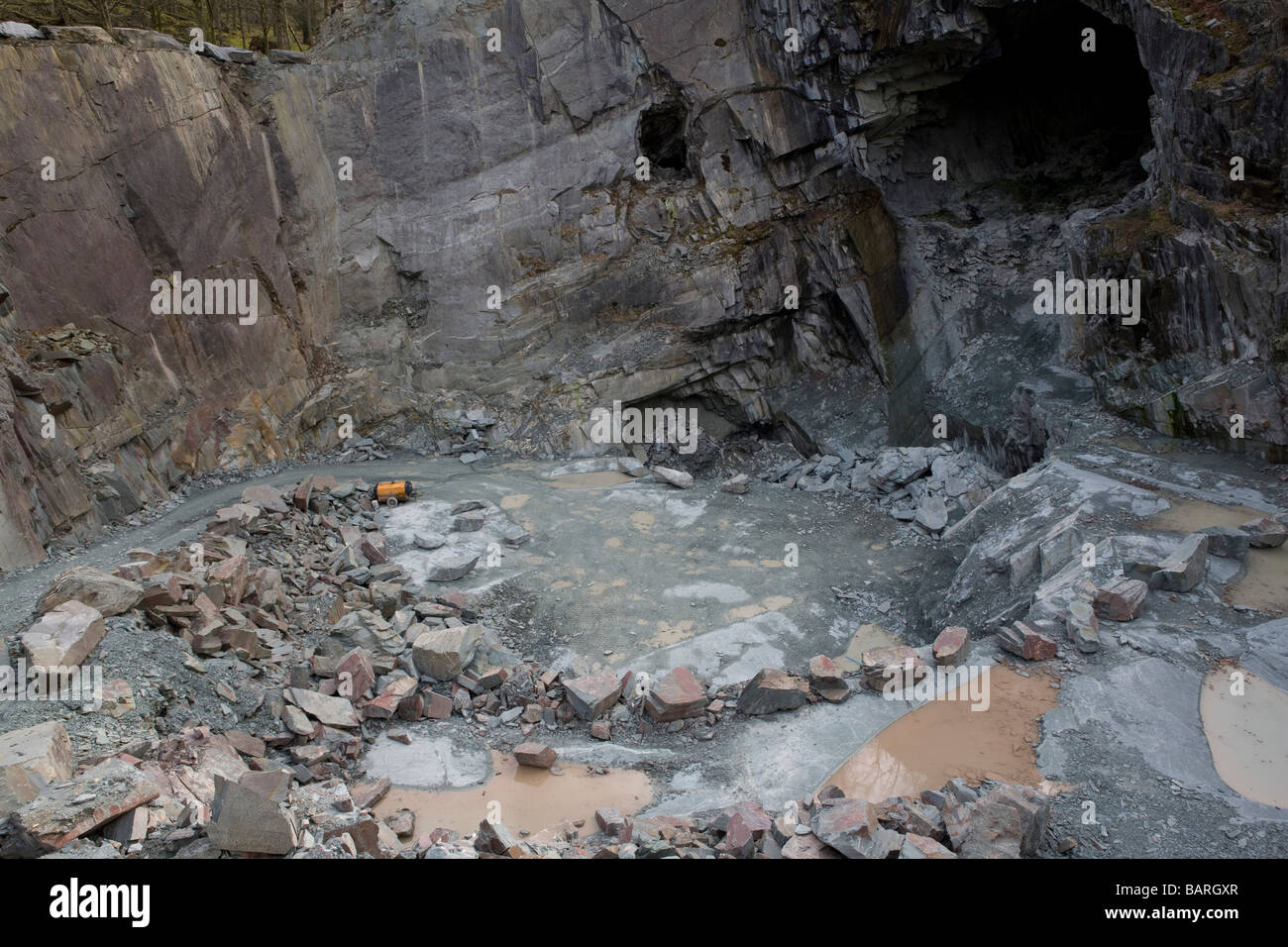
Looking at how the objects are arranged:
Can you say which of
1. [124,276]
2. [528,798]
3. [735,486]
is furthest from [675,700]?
[124,276]

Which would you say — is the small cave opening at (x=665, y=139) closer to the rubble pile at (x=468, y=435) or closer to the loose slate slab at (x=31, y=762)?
the rubble pile at (x=468, y=435)

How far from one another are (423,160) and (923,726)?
43.4ft

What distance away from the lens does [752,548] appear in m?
11.1

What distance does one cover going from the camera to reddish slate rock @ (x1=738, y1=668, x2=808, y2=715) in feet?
23.4

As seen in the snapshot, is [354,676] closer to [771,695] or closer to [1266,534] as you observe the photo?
[771,695]

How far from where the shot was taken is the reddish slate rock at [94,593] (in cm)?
726

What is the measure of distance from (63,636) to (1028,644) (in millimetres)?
7676

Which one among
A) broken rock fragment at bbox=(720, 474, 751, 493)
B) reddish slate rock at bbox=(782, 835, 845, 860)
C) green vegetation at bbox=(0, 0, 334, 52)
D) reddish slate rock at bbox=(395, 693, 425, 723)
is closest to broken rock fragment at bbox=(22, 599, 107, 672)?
reddish slate rock at bbox=(395, 693, 425, 723)

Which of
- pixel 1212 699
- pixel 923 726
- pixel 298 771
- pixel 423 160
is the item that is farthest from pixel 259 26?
pixel 1212 699

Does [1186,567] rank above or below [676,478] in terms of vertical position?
below

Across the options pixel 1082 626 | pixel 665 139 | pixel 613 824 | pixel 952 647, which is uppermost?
pixel 665 139

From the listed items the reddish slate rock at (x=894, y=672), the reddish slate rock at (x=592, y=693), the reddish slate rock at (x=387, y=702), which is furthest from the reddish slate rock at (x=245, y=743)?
the reddish slate rock at (x=894, y=672)

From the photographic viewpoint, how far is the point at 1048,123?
635 inches

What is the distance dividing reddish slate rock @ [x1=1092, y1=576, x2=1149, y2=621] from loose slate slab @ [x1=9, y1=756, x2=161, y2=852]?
723 centimetres
